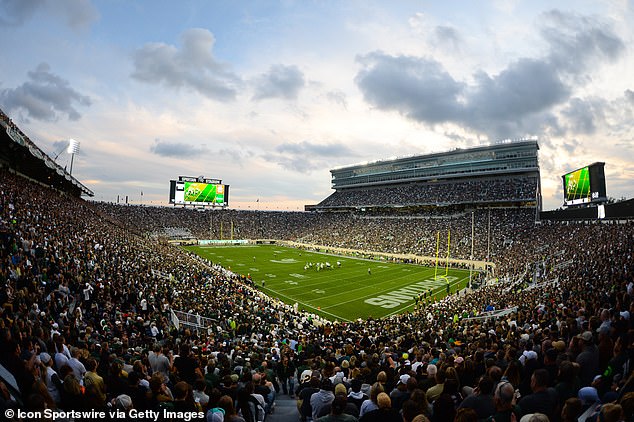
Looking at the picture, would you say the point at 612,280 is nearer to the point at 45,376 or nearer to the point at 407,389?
the point at 407,389

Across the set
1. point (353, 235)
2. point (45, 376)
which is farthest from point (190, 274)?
point (353, 235)

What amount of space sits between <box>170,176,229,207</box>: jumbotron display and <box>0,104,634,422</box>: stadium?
20.5 m

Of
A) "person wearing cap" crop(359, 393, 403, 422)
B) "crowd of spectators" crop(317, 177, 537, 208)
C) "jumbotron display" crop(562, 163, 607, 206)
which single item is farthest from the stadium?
"crowd of spectators" crop(317, 177, 537, 208)

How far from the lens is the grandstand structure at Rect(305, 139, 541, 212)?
209ft

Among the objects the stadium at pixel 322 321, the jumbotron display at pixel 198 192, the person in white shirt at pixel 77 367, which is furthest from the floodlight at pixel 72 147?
the person in white shirt at pixel 77 367

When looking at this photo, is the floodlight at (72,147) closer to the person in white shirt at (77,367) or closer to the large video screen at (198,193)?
the large video screen at (198,193)

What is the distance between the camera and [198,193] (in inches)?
2867

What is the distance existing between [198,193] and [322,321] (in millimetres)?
58004

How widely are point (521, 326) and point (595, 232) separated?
2588 centimetres

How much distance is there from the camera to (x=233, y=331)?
51.2ft

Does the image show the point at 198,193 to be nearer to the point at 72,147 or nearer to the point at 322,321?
the point at 72,147

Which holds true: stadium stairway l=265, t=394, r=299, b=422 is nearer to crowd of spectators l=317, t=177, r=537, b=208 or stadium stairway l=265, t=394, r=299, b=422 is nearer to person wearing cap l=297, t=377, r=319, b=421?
person wearing cap l=297, t=377, r=319, b=421

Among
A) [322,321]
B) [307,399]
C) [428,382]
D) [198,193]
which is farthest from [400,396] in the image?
[198,193]

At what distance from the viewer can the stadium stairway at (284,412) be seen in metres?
5.93
